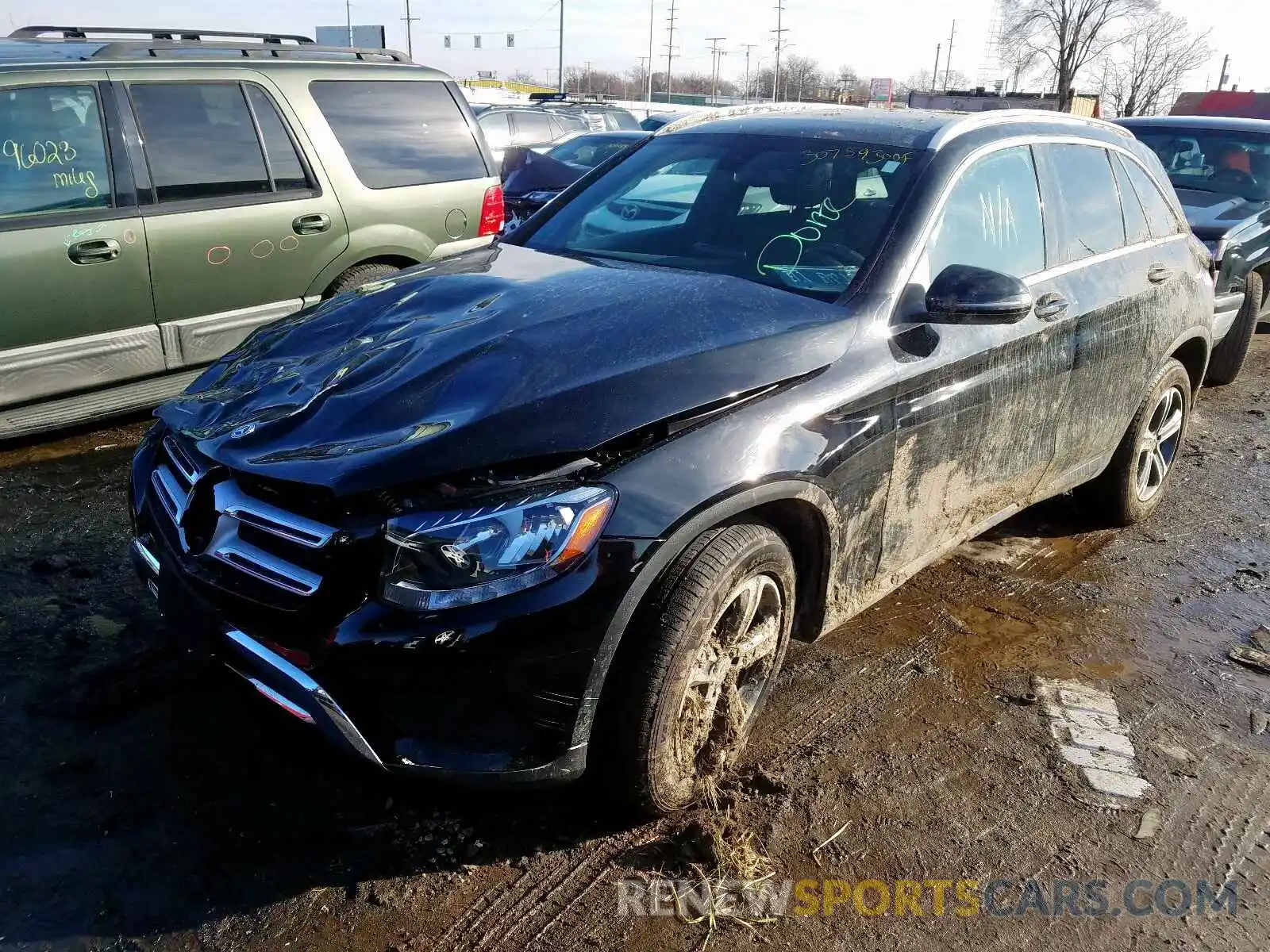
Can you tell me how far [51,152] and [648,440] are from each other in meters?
3.88

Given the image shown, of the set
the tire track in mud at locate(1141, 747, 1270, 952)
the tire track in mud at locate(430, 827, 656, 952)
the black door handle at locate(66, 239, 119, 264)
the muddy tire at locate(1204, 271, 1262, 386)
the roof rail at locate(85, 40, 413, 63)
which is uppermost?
the roof rail at locate(85, 40, 413, 63)

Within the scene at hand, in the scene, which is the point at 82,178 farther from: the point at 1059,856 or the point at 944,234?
the point at 1059,856

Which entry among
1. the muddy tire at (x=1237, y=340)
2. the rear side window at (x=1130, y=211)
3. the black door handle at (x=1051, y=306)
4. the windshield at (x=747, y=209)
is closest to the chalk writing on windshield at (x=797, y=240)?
the windshield at (x=747, y=209)

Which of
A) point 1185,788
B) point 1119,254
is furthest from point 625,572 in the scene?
point 1119,254

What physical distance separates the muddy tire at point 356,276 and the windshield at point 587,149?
6.32m

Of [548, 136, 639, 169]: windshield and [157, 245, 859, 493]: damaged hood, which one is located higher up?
[548, 136, 639, 169]: windshield

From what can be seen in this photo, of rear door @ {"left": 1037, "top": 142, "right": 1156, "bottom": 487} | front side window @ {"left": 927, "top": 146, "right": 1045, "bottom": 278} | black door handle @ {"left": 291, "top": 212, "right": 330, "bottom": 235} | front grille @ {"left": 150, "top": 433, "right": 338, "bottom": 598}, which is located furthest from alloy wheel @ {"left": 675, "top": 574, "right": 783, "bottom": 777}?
Result: black door handle @ {"left": 291, "top": 212, "right": 330, "bottom": 235}

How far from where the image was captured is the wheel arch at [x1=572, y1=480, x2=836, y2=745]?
2.21 metres

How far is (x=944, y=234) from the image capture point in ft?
10.3

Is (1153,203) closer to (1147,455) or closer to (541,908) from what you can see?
(1147,455)

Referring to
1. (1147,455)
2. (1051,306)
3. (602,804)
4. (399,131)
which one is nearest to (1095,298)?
(1051,306)

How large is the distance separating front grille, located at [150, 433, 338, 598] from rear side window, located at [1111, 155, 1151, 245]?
354cm

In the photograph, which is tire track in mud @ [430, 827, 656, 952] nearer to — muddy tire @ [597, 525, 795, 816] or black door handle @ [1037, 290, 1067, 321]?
muddy tire @ [597, 525, 795, 816]

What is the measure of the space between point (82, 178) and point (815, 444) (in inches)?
158
